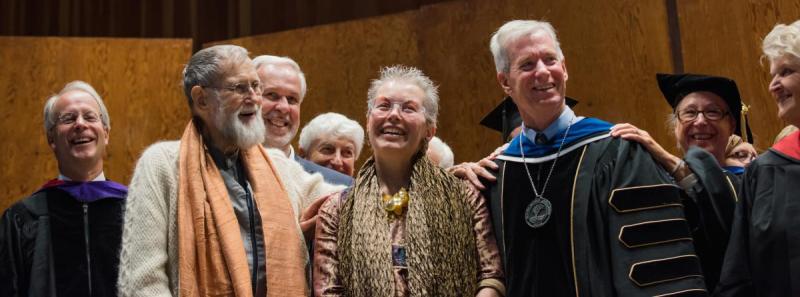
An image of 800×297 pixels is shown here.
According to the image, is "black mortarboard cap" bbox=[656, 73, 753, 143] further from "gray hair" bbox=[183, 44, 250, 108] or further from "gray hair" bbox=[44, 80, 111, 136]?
"gray hair" bbox=[44, 80, 111, 136]

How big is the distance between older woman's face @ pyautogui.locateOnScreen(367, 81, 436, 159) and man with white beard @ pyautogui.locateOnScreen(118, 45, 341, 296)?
0.43 m

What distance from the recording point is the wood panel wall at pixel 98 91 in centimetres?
638

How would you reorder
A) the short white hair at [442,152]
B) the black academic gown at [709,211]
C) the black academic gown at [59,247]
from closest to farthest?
the black academic gown at [709,211] < the black academic gown at [59,247] < the short white hair at [442,152]

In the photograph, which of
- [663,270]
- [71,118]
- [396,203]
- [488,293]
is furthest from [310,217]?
[71,118]

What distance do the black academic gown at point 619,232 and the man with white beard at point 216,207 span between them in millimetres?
849

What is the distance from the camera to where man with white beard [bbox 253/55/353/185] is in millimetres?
4293

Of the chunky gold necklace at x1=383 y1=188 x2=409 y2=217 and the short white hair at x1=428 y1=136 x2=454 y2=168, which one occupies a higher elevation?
the short white hair at x1=428 y1=136 x2=454 y2=168

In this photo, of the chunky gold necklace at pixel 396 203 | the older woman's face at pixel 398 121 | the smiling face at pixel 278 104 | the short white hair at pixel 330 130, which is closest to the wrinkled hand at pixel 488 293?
the chunky gold necklace at pixel 396 203

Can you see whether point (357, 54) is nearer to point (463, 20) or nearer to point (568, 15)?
point (463, 20)

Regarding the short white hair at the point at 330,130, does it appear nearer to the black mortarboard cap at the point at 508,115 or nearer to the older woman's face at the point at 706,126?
the black mortarboard cap at the point at 508,115

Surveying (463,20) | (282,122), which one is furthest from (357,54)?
(282,122)

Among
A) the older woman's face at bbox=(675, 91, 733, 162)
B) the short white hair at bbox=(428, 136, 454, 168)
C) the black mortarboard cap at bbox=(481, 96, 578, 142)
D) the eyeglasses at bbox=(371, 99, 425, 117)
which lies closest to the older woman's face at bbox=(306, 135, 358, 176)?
the short white hair at bbox=(428, 136, 454, 168)

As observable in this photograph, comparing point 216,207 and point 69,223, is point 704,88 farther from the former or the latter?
point 69,223

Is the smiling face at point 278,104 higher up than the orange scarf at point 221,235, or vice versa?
the smiling face at point 278,104
